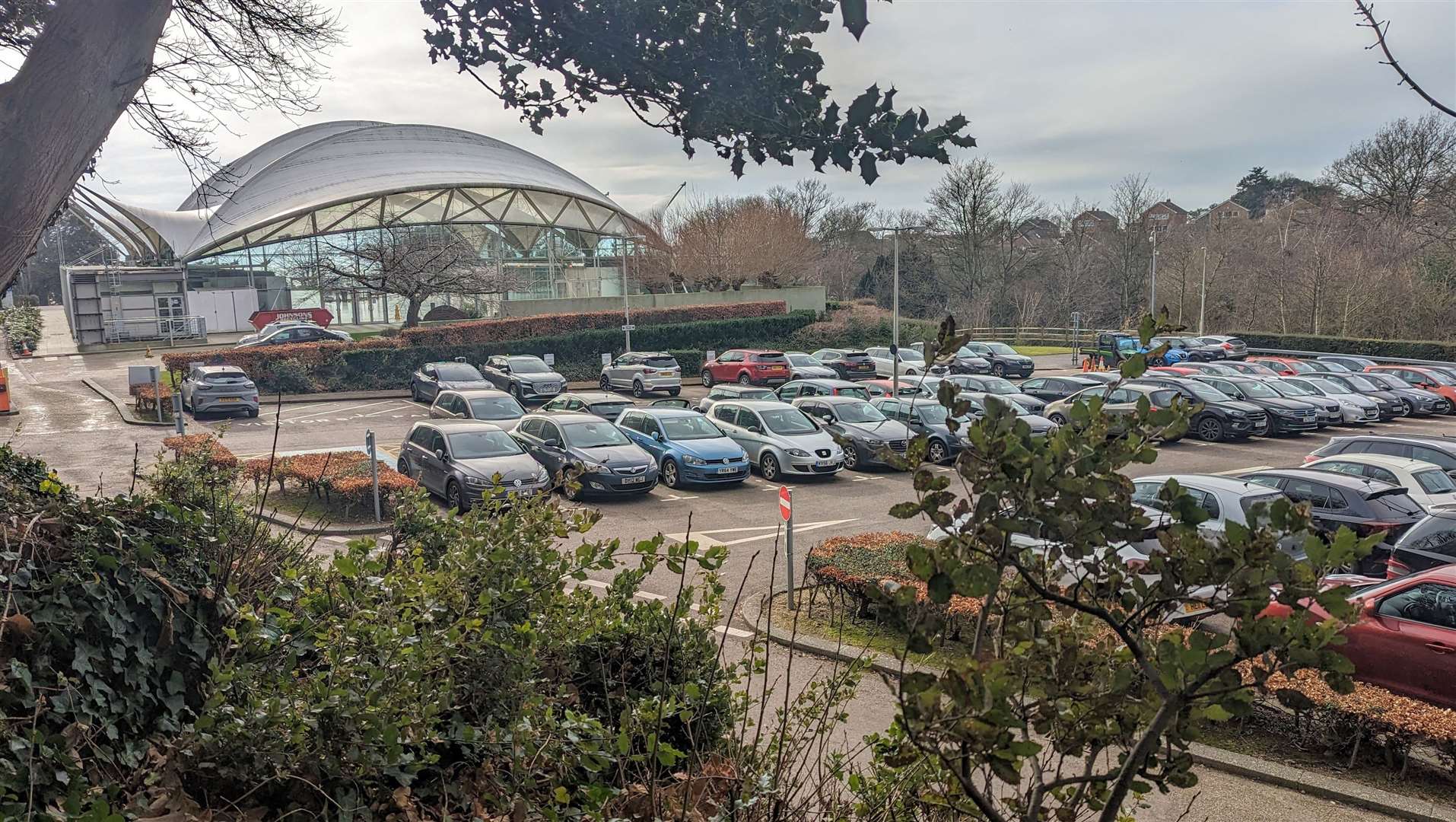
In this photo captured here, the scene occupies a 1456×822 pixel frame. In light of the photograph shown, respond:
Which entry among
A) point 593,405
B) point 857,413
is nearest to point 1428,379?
point 857,413

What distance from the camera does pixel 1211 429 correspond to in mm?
24391

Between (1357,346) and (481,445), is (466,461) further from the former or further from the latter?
(1357,346)

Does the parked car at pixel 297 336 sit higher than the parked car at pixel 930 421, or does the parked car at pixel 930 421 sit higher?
the parked car at pixel 297 336

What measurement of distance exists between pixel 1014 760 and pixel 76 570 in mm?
4055

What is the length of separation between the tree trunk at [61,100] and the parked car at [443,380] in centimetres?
2469

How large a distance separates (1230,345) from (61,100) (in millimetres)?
48709

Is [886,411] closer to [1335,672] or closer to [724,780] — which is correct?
[724,780]

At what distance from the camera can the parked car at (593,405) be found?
79.3ft

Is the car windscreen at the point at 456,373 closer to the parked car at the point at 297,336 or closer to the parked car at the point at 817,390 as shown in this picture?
the parked car at the point at 297,336

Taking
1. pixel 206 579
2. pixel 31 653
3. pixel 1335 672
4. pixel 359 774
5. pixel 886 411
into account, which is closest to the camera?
pixel 1335 672

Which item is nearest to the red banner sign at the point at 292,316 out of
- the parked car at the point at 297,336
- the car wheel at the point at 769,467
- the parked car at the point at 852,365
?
the parked car at the point at 297,336

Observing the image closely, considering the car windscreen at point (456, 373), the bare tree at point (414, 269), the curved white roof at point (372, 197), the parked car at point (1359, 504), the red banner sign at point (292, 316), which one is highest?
the curved white roof at point (372, 197)

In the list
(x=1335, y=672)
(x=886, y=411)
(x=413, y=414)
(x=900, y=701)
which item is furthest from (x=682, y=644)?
(x=413, y=414)

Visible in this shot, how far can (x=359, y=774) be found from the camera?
322 cm
